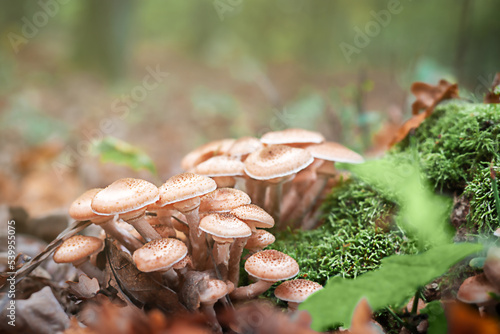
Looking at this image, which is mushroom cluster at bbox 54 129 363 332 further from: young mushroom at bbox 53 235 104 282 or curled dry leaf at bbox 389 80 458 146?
curled dry leaf at bbox 389 80 458 146

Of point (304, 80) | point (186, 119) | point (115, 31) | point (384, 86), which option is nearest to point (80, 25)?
point (115, 31)

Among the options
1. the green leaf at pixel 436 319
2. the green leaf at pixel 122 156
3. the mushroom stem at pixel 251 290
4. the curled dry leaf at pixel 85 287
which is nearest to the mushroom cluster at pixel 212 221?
the mushroom stem at pixel 251 290

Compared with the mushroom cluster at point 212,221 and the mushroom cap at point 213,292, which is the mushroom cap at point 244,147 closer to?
the mushroom cluster at point 212,221

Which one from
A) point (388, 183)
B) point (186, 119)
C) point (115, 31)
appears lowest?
point (186, 119)

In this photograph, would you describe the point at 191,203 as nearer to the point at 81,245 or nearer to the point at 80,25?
the point at 81,245

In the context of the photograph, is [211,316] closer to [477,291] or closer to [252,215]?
[252,215]

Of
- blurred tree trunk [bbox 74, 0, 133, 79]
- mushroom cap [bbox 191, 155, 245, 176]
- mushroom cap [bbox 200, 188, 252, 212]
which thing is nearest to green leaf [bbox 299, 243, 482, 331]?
mushroom cap [bbox 200, 188, 252, 212]
